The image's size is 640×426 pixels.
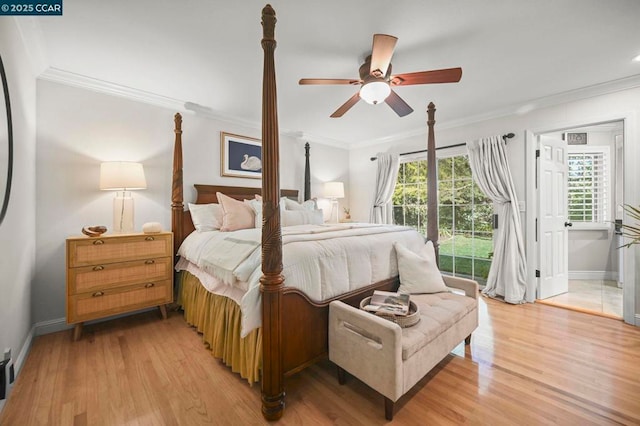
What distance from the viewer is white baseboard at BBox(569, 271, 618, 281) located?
412 cm

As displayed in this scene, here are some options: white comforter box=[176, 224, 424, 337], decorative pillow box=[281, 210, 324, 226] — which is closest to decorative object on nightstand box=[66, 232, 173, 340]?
white comforter box=[176, 224, 424, 337]

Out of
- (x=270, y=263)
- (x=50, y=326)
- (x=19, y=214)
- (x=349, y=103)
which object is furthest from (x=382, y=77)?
(x=50, y=326)

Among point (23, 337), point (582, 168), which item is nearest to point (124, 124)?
point (23, 337)

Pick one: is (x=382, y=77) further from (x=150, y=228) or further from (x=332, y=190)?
(x=332, y=190)

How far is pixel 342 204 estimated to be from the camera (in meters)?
5.26

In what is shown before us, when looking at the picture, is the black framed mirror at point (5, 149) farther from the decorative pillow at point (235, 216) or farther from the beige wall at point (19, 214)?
the decorative pillow at point (235, 216)

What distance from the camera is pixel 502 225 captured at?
3.36 m

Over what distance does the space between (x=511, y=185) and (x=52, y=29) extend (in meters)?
4.62

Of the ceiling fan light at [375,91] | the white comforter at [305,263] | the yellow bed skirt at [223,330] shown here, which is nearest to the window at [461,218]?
the white comforter at [305,263]

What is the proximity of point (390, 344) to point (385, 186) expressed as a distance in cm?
356

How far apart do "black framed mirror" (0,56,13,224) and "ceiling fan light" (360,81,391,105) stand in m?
2.21

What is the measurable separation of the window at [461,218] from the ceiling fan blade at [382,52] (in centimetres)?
258

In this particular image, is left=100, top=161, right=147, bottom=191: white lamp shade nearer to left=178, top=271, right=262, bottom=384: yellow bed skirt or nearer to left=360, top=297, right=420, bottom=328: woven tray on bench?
left=178, top=271, right=262, bottom=384: yellow bed skirt

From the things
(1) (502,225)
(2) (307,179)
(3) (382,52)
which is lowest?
(1) (502,225)
